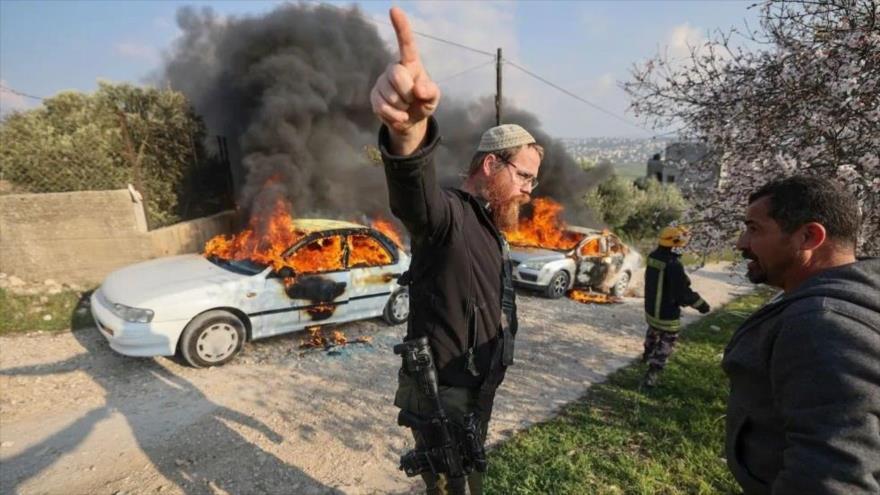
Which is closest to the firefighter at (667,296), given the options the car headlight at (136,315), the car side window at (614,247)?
the car side window at (614,247)

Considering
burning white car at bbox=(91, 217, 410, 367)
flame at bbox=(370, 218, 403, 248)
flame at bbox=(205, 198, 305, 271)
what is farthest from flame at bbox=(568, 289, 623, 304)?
flame at bbox=(205, 198, 305, 271)

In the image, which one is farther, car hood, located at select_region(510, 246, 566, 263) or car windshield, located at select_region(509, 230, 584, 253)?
car windshield, located at select_region(509, 230, 584, 253)

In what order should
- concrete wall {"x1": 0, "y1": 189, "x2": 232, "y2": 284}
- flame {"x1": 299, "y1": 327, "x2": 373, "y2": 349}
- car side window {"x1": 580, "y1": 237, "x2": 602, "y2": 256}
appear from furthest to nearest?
1. car side window {"x1": 580, "y1": 237, "x2": 602, "y2": 256}
2. concrete wall {"x1": 0, "y1": 189, "x2": 232, "y2": 284}
3. flame {"x1": 299, "y1": 327, "x2": 373, "y2": 349}

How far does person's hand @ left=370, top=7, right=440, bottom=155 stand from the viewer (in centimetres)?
120

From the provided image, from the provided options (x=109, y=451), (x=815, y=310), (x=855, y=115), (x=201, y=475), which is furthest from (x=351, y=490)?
(x=855, y=115)

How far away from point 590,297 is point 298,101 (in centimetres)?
813

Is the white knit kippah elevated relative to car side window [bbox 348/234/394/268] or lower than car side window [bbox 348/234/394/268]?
elevated

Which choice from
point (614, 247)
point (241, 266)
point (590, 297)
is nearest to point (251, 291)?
point (241, 266)

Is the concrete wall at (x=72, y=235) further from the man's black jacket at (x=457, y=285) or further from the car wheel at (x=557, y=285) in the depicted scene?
the man's black jacket at (x=457, y=285)

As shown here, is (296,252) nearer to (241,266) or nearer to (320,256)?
(320,256)

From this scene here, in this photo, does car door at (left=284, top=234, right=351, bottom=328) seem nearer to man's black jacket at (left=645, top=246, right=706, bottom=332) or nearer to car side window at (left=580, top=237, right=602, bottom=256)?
man's black jacket at (left=645, top=246, right=706, bottom=332)

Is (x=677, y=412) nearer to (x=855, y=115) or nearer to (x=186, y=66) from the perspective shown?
(x=855, y=115)

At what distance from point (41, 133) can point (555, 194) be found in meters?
13.3

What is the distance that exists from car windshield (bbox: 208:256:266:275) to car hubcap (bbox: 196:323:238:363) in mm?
734
